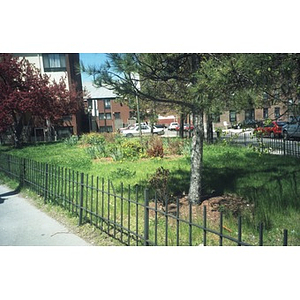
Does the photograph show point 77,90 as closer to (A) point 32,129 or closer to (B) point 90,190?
(A) point 32,129

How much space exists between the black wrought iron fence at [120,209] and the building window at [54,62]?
0.87m

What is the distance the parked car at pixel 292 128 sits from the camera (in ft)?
7.31

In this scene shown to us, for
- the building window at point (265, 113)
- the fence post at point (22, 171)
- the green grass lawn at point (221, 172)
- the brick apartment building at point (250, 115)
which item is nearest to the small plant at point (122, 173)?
the green grass lawn at point (221, 172)

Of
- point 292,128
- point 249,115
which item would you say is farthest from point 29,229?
point 292,128

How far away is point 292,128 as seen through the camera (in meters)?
2.61

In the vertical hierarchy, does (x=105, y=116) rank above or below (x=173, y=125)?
above

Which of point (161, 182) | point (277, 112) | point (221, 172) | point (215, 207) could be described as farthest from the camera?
point (221, 172)

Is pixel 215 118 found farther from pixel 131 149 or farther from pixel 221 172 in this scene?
pixel 131 149

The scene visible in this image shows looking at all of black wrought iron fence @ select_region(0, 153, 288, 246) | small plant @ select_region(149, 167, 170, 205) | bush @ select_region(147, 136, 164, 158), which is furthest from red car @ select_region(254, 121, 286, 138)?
bush @ select_region(147, 136, 164, 158)

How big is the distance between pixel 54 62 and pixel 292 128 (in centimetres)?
201

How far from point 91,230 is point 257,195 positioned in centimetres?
156

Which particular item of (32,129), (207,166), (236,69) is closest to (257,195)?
(207,166)

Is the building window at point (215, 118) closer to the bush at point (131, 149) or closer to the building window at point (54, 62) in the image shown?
the bush at point (131, 149)

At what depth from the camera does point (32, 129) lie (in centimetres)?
273
